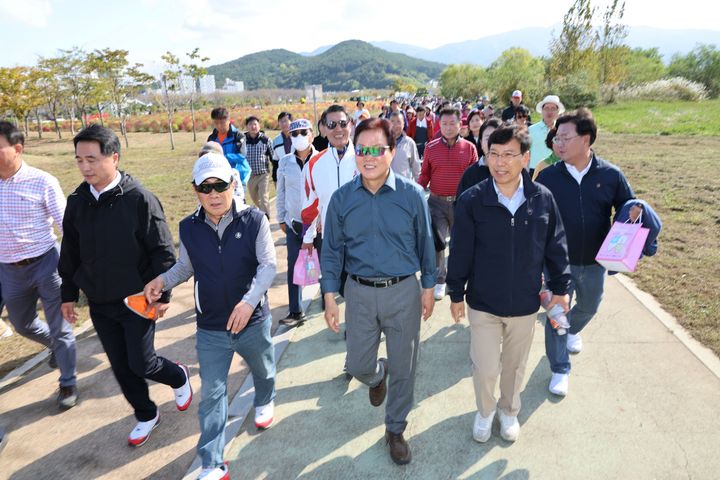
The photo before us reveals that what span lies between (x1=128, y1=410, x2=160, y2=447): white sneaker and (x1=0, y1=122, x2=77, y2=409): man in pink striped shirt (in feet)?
2.79

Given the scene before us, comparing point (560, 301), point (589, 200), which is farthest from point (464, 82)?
point (560, 301)

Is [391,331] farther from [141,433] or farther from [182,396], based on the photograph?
[141,433]

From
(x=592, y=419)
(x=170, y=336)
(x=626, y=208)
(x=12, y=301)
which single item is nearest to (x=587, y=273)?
(x=626, y=208)

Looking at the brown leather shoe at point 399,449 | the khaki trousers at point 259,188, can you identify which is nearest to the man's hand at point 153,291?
the brown leather shoe at point 399,449

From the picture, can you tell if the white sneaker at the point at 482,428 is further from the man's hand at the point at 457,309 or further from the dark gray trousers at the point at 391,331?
the man's hand at the point at 457,309

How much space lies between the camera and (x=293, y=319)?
4.94 meters

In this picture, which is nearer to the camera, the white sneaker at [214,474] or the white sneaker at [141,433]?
the white sneaker at [214,474]

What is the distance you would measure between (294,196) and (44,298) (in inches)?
95.8

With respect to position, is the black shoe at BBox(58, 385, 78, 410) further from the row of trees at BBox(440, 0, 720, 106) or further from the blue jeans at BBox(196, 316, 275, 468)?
the row of trees at BBox(440, 0, 720, 106)

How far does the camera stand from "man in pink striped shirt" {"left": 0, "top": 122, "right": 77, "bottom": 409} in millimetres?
3447

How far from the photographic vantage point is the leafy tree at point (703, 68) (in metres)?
43.8

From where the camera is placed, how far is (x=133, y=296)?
282 centimetres

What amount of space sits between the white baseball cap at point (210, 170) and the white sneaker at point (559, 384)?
295 centimetres

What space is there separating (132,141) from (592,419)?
34876 mm
